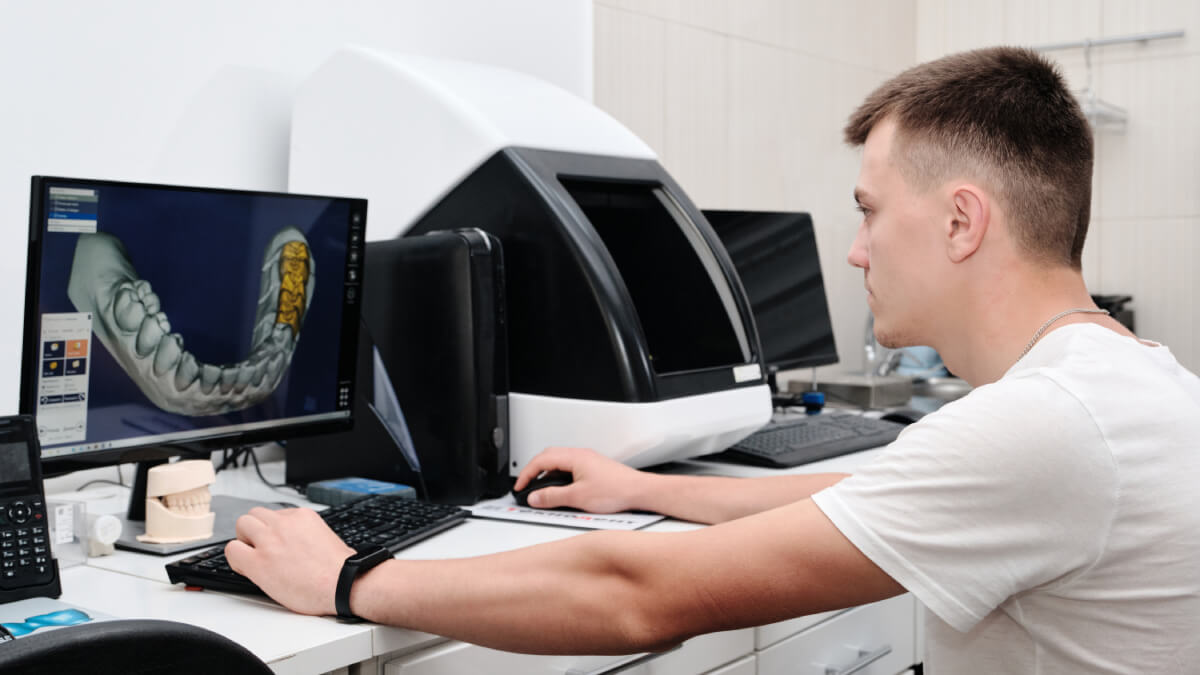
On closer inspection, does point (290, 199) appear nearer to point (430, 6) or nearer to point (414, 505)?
point (414, 505)

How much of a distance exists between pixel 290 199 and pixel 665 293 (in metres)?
0.59

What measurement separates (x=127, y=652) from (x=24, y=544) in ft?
1.97

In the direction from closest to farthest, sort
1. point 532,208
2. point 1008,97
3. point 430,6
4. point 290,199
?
point 1008,97, point 290,199, point 532,208, point 430,6

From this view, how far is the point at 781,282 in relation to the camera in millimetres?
2438

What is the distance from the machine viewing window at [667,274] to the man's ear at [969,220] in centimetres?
66

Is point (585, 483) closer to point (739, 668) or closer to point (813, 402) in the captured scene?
point (739, 668)

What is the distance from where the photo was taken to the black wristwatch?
97 cm

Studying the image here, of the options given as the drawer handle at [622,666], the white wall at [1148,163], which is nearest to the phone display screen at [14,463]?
the drawer handle at [622,666]

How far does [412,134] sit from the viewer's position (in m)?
1.63

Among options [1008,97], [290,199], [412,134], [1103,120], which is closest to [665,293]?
[412,134]

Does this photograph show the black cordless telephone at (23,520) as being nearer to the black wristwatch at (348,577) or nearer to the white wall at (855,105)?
the black wristwatch at (348,577)

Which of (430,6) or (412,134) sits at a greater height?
(430,6)

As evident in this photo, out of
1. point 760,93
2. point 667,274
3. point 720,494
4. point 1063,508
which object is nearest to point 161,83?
point 667,274

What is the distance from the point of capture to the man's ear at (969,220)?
3.16 feet
